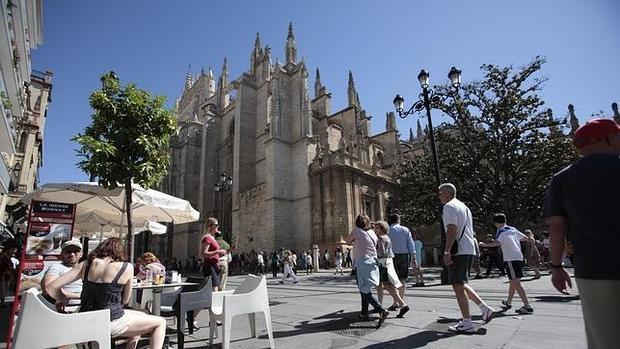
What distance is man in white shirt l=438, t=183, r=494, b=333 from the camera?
3936 millimetres

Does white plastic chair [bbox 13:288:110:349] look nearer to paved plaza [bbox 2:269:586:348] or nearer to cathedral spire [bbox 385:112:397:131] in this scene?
paved plaza [bbox 2:269:586:348]

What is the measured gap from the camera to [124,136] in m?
6.62

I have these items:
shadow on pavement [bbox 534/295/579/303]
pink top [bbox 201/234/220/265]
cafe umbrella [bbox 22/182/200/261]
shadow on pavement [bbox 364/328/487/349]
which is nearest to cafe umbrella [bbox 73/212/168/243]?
cafe umbrella [bbox 22/182/200/261]

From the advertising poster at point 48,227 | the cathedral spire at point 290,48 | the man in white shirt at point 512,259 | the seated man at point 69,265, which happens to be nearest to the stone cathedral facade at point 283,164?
the cathedral spire at point 290,48

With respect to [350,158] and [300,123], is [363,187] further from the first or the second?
[300,123]

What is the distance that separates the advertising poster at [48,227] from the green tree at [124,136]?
902mm

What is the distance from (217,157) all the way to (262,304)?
3435 centimetres

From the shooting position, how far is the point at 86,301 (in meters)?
2.81

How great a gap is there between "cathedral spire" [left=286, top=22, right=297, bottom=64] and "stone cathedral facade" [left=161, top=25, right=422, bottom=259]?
0.09 metres

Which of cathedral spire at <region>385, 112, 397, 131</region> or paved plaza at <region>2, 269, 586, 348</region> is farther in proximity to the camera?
cathedral spire at <region>385, 112, 397, 131</region>

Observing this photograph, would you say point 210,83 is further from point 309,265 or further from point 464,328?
point 464,328

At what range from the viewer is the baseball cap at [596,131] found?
2.12 metres

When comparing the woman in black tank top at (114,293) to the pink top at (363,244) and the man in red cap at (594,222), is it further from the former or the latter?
the man in red cap at (594,222)

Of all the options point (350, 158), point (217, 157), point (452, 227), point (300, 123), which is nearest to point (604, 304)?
point (452, 227)
